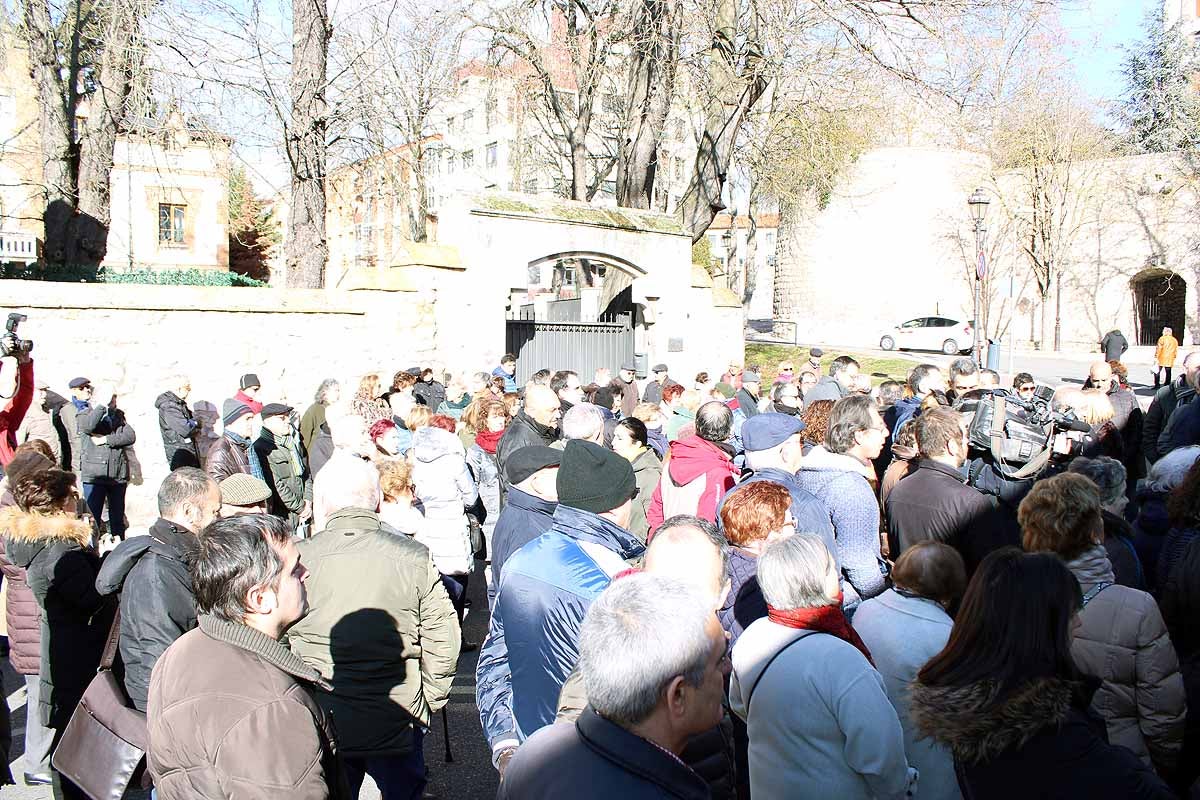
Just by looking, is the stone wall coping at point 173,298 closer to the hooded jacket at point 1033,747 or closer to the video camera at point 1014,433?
the video camera at point 1014,433

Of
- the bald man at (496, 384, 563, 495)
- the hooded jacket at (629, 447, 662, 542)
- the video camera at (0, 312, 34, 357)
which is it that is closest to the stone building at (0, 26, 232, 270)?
the video camera at (0, 312, 34, 357)

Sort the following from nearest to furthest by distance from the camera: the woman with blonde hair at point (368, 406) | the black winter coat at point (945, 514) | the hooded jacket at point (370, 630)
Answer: the hooded jacket at point (370, 630), the black winter coat at point (945, 514), the woman with blonde hair at point (368, 406)

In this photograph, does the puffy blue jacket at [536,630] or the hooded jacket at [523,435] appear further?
the hooded jacket at [523,435]

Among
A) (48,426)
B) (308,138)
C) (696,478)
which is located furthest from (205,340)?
(696,478)

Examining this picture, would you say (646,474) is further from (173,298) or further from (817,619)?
(173,298)

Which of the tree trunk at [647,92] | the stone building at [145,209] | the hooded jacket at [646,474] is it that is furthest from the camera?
the stone building at [145,209]

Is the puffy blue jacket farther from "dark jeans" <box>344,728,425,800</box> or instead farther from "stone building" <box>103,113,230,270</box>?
"stone building" <box>103,113,230,270</box>

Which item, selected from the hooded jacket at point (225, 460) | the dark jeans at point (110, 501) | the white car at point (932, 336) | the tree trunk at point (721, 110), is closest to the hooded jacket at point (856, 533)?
the hooded jacket at point (225, 460)

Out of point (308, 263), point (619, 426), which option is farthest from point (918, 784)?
point (308, 263)

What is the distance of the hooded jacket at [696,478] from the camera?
17.6 ft

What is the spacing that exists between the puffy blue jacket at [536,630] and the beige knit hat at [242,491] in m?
2.04

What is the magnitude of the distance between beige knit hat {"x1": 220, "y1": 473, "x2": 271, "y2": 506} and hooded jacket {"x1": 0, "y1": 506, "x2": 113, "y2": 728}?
64cm

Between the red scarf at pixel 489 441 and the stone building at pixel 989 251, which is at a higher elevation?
the stone building at pixel 989 251

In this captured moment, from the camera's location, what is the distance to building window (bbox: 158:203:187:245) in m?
39.9
